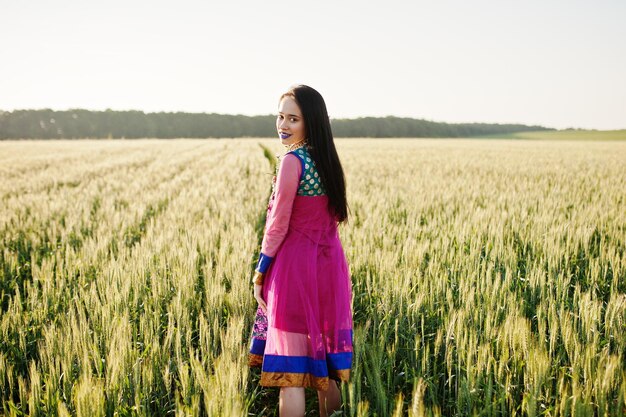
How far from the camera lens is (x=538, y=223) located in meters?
4.10

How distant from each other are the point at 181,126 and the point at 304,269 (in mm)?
91916

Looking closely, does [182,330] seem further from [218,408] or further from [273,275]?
[218,408]

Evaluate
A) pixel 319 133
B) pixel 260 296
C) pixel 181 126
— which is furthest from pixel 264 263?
pixel 181 126

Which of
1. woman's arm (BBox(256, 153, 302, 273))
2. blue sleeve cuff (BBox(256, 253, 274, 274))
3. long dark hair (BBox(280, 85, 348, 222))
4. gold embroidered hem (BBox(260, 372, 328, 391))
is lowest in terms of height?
gold embroidered hem (BBox(260, 372, 328, 391))

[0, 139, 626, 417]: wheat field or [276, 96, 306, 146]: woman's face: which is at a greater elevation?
[276, 96, 306, 146]: woman's face

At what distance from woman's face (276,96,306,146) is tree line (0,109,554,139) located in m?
74.0

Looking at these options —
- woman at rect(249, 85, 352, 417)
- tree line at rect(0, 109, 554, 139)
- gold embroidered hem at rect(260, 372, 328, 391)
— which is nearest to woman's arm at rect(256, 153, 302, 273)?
woman at rect(249, 85, 352, 417)

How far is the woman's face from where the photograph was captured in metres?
1.66

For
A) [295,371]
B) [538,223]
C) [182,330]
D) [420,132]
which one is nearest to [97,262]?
[182,330]

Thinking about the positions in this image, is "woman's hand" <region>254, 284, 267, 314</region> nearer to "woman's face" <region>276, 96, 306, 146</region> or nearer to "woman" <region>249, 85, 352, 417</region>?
"woman" <region>249, 85, 352, 417</region>

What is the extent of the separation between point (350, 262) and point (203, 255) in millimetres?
1172

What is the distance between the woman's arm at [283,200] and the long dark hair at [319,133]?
101 mm

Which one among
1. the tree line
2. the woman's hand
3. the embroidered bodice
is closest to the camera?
the embroidered bodice

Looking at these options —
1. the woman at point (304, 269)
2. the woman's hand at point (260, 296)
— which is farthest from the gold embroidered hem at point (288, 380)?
the woman's hand at point (260, 296)
